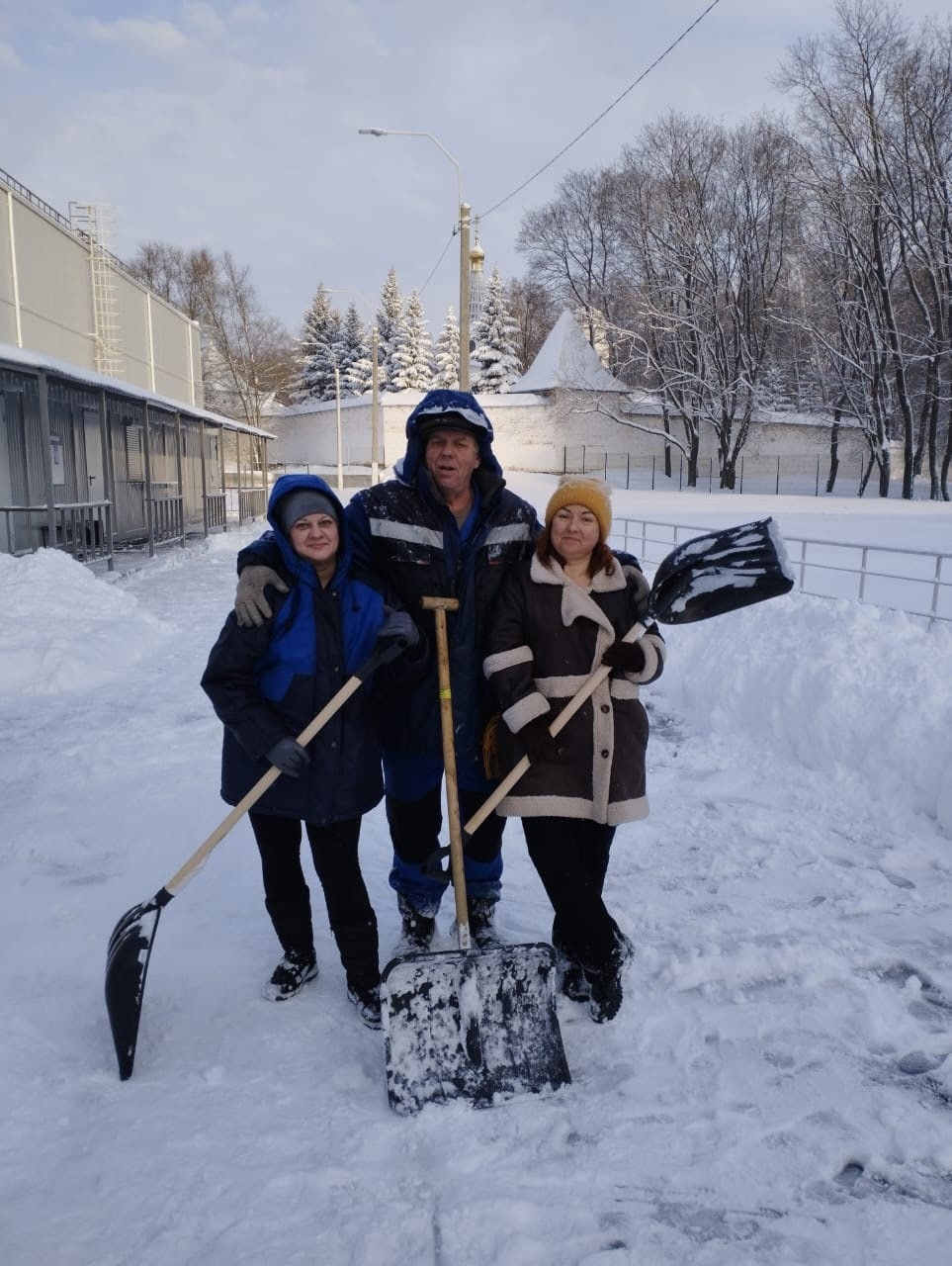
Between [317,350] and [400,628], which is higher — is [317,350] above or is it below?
above

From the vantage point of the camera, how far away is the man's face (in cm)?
296

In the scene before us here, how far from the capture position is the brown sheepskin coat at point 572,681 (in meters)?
2.83

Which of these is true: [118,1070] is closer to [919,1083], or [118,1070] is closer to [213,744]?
[919,1083]

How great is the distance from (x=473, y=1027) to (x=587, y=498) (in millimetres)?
1627

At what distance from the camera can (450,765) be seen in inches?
112

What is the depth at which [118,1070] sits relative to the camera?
2662mm

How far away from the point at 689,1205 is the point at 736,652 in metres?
4.81

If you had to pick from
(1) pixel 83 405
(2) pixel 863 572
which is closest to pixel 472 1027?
(2) pixel 863 572

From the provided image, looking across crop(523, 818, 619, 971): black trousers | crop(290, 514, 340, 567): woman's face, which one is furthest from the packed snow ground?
crop(290, 514, 340, 567): woman's face

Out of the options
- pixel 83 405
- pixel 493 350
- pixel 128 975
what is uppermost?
pixel 493 350

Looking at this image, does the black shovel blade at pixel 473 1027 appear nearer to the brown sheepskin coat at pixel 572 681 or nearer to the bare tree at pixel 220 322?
the brown sheepskin coat at pixel 572 681

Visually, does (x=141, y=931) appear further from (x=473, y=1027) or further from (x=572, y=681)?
(x=572, y=681)

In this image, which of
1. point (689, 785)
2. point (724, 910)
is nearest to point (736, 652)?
point (689, 785)

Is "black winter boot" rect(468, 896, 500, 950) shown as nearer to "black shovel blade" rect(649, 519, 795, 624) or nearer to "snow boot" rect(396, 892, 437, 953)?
"snow boot" rect(396, 892, 437, 953)
